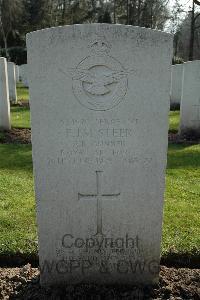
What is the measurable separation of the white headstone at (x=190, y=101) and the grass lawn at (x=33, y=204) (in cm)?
186

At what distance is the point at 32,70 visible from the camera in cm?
308

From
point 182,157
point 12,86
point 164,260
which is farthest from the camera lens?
point 12,86

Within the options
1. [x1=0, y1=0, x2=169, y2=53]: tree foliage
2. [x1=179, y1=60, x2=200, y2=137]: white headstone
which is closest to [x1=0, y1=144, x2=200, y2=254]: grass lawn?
[x1=179, y1=60, x2=200, y2=137]: white headstone

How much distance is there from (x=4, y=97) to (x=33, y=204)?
17.9ft

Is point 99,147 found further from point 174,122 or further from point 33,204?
point 174,122

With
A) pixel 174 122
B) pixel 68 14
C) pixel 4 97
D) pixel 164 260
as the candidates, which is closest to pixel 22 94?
pixel 174 122

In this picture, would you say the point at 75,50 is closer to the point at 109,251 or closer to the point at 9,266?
the point at 109,251

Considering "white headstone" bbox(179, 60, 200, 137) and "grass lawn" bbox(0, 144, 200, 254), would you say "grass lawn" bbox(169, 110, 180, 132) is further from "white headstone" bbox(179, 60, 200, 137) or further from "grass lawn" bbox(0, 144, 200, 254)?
"grass lawn" bbox(0, 144, 200, 254)

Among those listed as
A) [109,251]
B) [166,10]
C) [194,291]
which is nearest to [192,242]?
[194,291]

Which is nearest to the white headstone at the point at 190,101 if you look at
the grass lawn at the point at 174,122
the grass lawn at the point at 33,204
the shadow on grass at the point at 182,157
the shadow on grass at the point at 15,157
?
the grass lawn at the point at 174,122

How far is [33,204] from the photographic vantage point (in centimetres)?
536

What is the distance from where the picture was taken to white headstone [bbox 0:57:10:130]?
32.8ft

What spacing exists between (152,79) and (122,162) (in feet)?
2.25

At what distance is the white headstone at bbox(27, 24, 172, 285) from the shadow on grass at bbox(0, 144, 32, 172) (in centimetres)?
373
